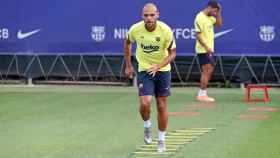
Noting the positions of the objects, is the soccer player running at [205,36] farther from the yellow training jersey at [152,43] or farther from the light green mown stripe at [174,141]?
the yellow training jersey at [152,43]

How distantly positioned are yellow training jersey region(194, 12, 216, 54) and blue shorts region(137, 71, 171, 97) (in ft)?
17.8

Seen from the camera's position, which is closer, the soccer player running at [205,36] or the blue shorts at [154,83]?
the blue shorts at [154,83]

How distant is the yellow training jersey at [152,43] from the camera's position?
906 centimetres

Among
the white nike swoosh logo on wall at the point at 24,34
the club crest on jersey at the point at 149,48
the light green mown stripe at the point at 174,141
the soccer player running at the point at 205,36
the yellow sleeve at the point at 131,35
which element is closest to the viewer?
the light green mown stripe at the point at 174,141

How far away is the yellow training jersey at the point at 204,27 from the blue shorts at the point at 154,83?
214 inches

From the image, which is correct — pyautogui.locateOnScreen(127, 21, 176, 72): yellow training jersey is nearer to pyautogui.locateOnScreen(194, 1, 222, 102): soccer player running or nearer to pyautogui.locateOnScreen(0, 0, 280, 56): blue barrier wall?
pyautogui.locateOnScreen(194, 1, 222, 102): soccer player running

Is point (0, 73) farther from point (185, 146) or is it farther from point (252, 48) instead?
point (185, 146)

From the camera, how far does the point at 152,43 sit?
9117 mm

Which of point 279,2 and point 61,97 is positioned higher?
point 279,2

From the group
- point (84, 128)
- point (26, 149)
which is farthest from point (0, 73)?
point (26, 149)

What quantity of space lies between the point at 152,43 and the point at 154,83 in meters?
0.51

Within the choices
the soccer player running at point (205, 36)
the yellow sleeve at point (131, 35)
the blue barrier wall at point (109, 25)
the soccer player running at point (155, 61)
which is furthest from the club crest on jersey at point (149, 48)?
the blue barrier wall at point (109, 25)

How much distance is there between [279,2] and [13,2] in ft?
20.0

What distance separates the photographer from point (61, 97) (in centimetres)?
1573
